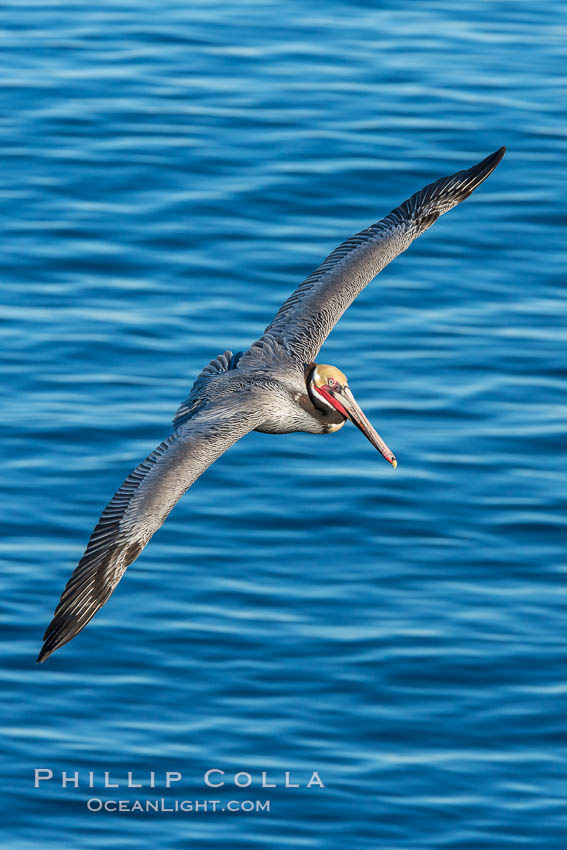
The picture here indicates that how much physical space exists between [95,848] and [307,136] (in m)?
10.6

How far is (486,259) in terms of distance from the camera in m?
17.6

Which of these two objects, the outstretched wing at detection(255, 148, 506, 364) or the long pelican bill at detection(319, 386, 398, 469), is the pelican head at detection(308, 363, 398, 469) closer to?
the long pelican bill at detection(319, 386, 398, 469)

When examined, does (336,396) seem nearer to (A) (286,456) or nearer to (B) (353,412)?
(B) (353,412)

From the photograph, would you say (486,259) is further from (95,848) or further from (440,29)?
(95,848)

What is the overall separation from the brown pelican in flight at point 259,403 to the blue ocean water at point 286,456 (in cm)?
141

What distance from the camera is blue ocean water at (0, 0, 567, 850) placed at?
11.9m

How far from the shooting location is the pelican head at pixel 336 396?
42.4 feet

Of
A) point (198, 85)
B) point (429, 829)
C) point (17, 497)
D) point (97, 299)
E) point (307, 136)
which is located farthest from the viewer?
point (198, 85)

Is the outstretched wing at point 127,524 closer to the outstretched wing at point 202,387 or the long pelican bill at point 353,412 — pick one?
the outstretched wing at point 202,387

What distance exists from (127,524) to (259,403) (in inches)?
69.2

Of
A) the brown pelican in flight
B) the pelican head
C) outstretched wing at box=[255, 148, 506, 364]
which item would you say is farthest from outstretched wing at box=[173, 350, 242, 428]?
the pelican head

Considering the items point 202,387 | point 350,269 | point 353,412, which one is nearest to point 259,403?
point 202,387

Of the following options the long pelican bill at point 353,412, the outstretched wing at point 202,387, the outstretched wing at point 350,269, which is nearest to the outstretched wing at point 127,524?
the outstretched wing at point 202,387

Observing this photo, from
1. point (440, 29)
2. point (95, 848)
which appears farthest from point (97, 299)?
point (440, 29)
